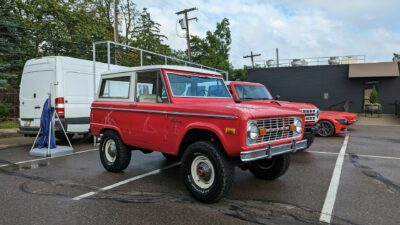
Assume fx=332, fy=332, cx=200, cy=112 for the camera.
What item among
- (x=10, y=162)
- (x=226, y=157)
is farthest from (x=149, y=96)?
(x=10, y=162)

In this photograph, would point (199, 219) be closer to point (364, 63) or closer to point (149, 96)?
point (149, 96)

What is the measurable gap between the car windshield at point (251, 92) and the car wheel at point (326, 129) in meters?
3.67

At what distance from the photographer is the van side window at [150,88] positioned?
5.54m

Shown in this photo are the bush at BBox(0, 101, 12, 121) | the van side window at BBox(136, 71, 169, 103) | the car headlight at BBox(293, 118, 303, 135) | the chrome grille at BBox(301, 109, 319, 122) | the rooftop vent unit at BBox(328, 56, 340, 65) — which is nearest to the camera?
the car headlight at BBox(293, 118, 303, 135)

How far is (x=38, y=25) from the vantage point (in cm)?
2355

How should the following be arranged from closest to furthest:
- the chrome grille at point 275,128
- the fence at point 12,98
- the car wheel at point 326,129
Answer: the chrome grille at point 275,128 → the car wheel at point 326,129 → the fence at point 12,98

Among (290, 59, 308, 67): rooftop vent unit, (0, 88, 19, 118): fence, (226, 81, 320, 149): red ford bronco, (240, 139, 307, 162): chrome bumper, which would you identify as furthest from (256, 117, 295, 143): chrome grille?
(290, 59, 308, 67): rooftop vent unit

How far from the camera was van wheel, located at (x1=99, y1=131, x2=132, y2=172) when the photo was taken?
20.6 feet

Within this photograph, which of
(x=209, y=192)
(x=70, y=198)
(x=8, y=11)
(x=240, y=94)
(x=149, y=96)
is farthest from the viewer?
(x=8, y=11)

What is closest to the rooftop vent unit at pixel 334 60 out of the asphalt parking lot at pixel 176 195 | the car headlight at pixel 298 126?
the asphalt parking lot at pixel 176 195

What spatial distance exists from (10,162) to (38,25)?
1883 cm

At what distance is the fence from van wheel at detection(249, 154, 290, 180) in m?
15.7

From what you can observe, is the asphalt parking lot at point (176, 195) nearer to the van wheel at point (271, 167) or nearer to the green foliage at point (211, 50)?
the van wheel at point (271, 167)

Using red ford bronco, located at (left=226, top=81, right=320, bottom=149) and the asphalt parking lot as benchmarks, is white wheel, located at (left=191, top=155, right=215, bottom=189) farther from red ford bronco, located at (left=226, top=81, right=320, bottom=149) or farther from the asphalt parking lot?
red ford bronco, located at (left=226, top=81, right=320, bottom=149)
